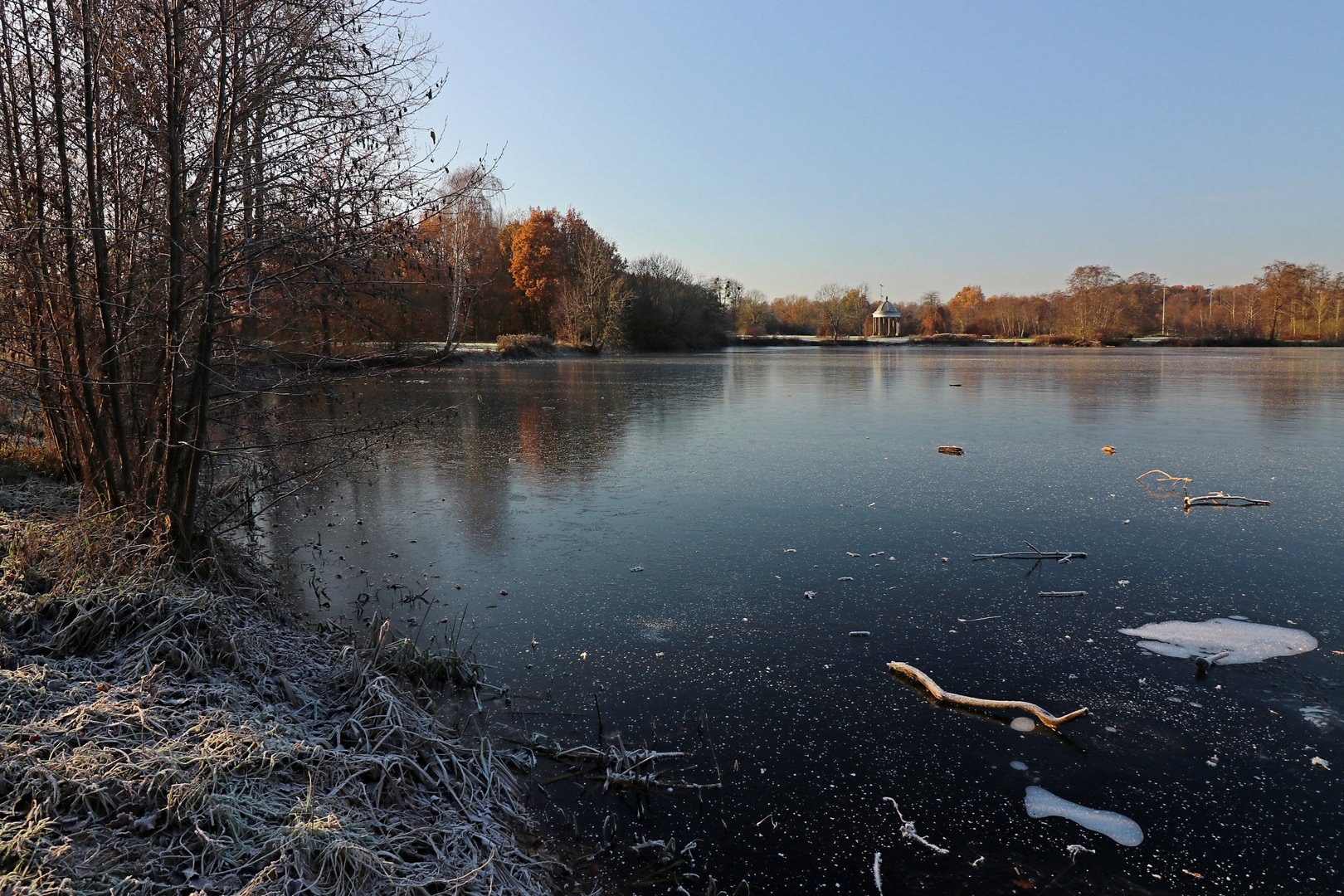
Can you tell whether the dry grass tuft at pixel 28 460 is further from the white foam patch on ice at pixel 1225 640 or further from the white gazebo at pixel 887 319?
the white gazebo at pixel 887 319

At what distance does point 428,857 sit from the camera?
2.31 m

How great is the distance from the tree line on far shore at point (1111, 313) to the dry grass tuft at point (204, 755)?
75.6 meters

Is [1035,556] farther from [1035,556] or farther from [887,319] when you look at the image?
[887,319]

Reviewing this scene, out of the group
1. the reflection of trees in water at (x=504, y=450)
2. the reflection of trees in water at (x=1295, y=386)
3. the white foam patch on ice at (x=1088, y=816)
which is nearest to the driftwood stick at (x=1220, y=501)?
the white foam patch on ice at (x=1088, y=816)

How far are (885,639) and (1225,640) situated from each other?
2001 mm

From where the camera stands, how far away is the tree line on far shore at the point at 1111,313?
66.2m

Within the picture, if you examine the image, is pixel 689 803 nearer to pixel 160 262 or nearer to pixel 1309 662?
pixel 1309 662

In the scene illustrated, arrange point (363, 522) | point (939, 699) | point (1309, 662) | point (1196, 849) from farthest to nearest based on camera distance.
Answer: point (363, 522) → point (1309, 662) → point (939, 699) → point (1196, 849)

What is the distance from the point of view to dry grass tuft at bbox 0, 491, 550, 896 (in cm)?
207

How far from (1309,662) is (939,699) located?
217 cm

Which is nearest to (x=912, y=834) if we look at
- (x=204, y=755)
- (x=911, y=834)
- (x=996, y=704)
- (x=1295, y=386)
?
(x=911, y=834)

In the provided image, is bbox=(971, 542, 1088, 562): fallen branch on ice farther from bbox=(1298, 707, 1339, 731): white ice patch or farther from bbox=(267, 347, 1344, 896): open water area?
bbox=(1298, 707, 1339, 731): white ice patch

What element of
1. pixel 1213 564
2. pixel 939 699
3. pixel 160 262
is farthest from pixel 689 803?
pixel 1213 564

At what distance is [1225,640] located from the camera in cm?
421
